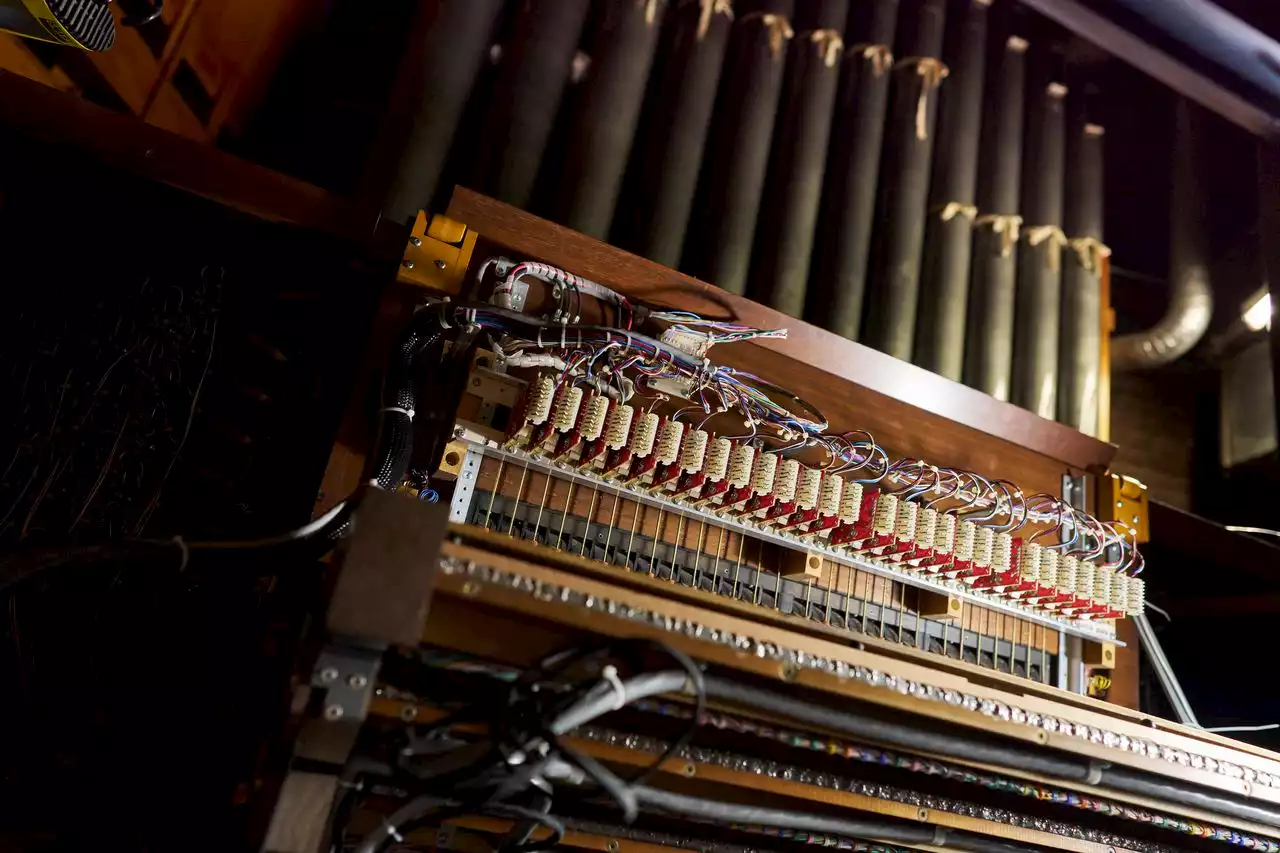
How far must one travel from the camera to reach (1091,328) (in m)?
2.13

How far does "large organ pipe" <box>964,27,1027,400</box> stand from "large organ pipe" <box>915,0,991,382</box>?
1.4 inches

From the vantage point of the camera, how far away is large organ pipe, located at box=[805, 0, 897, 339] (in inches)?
78.0

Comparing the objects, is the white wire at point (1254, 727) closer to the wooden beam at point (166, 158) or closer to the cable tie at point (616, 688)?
the cable tie at point (616, 688)

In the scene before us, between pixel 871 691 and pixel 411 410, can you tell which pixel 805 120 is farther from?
pixel 871 691

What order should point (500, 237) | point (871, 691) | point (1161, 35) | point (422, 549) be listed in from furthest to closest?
1. point (1161, 35)
2. point (500, 237)
3. point (871, 691)
4. point (422, 549)

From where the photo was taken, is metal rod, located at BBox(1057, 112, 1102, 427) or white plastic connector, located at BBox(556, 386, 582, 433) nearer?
white plastic connector, located at BBox(556, 386, 582, 433)

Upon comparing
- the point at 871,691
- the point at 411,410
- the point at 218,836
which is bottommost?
the point at 218,836

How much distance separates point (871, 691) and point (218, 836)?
0.91 m

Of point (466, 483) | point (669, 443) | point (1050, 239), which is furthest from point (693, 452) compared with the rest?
point (1050, 239)

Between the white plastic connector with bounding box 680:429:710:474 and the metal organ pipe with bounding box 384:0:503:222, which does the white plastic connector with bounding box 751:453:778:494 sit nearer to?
the white plastic connector with bounding box 680:429:710:474

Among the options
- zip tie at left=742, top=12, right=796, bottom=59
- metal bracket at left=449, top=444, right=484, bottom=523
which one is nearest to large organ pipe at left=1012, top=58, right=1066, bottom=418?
zip tie at left=742, top=12, right=796, bottom=59

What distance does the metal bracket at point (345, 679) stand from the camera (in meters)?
0.73

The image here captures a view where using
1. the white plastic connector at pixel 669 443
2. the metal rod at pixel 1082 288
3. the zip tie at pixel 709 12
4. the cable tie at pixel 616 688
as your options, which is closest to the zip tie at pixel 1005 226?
the metal rod at pixel 1082 288

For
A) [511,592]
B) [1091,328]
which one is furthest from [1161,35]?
[511,592]
